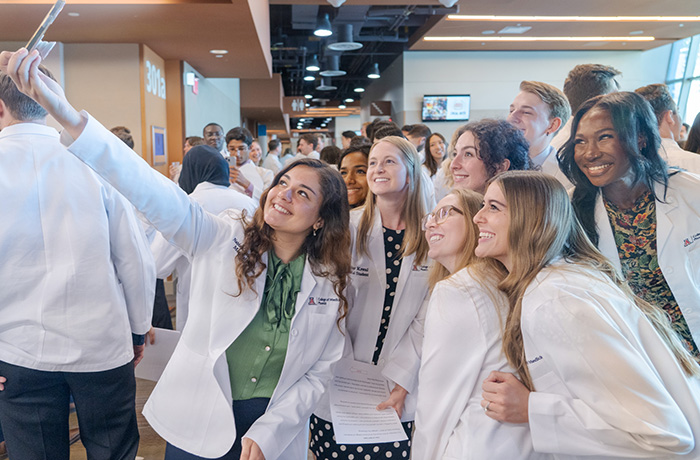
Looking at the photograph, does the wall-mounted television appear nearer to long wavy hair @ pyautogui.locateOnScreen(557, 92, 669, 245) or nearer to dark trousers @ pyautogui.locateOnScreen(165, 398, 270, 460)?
long wavy hair @ pyautogui.locateOnScreen(557, 92, 669, 245)

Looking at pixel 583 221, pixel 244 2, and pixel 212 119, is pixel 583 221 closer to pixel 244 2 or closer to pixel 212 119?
pixel 244 2

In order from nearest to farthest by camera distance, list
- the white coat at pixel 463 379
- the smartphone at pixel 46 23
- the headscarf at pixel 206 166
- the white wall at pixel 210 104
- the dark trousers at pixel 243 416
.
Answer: the smartphone at pixel 46 23
the white coat at pixel 463 379
the dark trousers at pixel 243 416
the headscarf at pixel 206 166
the white wall at pixel 210 104

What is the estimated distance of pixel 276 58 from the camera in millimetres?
15562

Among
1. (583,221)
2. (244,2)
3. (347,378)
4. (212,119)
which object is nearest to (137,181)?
(347,378)

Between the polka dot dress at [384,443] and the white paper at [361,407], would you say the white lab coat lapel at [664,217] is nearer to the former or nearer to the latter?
the polka dot dress at [384,443]

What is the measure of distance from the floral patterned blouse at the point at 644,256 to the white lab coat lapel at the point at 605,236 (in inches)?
0.8

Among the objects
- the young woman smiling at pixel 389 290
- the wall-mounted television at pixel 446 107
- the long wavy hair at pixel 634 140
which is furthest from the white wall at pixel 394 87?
the long wavy hair at pixel 634 140

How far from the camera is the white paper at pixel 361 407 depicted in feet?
5.64

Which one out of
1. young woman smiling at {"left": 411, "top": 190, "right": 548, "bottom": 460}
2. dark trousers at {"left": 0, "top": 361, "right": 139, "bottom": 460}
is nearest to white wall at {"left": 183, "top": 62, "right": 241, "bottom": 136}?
dark trousers at {"left": 0, "top": 361, "right": 139, "bottom": 460}

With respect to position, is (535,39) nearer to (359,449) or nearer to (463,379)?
(359,449)

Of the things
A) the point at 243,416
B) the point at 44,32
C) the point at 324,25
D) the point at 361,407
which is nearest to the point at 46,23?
the point at 44,32

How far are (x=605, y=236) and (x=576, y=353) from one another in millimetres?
787

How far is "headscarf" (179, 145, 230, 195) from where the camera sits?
3.19 m

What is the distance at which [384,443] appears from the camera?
6.38 ft
